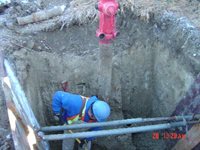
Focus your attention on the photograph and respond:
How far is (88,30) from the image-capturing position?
5527mm

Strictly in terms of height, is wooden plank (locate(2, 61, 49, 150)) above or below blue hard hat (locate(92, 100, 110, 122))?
above

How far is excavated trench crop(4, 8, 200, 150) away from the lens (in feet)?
16.5

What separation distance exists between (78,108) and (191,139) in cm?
171

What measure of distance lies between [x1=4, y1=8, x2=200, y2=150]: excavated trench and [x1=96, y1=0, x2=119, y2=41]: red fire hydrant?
50 centimetres

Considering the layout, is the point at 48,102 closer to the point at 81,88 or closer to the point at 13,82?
the point at 81,88

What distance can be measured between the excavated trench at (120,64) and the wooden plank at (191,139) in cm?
71

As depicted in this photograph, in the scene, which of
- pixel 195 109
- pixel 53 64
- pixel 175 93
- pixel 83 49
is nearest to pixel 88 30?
pixel 83 49

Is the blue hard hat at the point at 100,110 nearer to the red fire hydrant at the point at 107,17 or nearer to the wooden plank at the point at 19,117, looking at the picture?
the red fire hydrant at the point at 107,17

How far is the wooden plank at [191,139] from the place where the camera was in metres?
4.59
